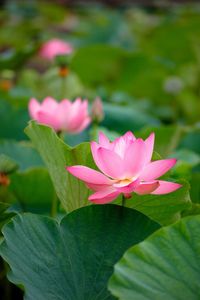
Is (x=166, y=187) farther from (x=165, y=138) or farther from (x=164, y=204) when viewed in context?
(x=165, y=138)

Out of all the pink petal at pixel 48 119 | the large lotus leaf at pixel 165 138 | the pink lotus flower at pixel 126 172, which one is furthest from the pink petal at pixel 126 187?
the large lotus leaf at pixel 165 138

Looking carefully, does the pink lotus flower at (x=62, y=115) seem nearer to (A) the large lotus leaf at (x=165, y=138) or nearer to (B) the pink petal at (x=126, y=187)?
(A) the large lotus leaf at (x=165, y=138)

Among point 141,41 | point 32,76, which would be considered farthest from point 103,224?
point 141,41

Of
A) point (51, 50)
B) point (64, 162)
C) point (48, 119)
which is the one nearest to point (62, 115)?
point (48, 119)

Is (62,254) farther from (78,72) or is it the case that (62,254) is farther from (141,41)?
(141,41)

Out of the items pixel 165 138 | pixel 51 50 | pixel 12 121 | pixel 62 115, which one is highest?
pixel 62 115

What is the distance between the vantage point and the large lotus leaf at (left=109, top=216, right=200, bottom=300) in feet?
2.51

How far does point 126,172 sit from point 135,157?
25mm

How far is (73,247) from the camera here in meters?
0.89

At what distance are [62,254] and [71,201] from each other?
131mm

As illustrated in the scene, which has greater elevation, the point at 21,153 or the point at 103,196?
the point at 103,196

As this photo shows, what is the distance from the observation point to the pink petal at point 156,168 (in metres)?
0.85

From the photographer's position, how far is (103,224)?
0.89 meters

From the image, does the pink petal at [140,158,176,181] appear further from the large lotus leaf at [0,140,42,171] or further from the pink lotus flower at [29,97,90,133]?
the large lotus leaf at [0,140,42,171]
